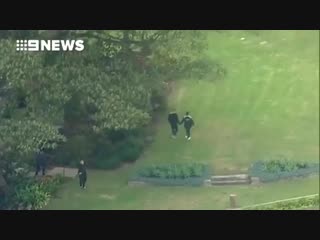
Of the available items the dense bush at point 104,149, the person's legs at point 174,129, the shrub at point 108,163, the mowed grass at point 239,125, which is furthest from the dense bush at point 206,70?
the shrub at point 108,163

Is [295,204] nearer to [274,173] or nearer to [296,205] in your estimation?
[296,205]

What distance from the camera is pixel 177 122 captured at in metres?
12.0

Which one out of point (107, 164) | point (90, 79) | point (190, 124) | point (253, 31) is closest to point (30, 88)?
point (90, 79)

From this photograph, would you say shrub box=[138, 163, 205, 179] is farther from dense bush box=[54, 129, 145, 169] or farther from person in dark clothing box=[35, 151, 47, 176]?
person in dark clothing box=[35, 151, 47, 176]

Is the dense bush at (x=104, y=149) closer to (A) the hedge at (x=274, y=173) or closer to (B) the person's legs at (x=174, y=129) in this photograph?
(B) the person's legs at (x=174, y=129)

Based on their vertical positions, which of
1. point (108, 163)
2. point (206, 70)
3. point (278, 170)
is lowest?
point (278, 170)

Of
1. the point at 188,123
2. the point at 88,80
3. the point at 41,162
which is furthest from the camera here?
the point at 188,123

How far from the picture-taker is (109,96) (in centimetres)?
1180

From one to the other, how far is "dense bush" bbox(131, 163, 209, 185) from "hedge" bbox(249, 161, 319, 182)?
2.79 feet

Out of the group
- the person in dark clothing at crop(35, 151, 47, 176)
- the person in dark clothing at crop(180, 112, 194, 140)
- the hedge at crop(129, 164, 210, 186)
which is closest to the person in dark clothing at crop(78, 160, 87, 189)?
the person in dark clothing at crop(35, 151, 47, 176)

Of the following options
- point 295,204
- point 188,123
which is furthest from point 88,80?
point 295,204

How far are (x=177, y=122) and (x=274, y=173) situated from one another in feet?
5.62

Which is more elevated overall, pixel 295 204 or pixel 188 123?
pixel 188 123

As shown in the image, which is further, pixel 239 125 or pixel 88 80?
pixel 239 125
